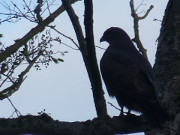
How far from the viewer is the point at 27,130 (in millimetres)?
3354

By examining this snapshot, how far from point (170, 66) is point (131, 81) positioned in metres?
0.44

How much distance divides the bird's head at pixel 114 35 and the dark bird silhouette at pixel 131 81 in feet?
1.53

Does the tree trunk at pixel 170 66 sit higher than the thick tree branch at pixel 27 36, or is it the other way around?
the thick tree branch at pixel 27 36

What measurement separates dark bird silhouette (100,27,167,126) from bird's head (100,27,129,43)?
0.47 meters

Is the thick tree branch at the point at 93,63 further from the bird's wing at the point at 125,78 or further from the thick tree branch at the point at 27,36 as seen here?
the thick tree branch at the point at 27,36

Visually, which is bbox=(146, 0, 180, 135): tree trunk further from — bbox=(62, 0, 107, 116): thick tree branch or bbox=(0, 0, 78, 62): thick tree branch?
bbox=(0, 0, 78, 62): thick tree branch

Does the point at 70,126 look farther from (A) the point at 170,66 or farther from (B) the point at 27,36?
(B) the point at 27,36

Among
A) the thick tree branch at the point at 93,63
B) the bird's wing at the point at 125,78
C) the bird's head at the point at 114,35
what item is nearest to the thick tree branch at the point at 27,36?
the bird's head at the point at 114,35

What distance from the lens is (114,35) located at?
670 centimetres

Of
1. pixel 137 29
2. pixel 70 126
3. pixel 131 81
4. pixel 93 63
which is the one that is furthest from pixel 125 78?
pixel 137 29

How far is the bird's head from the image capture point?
6.62m

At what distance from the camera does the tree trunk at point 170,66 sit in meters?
4.24

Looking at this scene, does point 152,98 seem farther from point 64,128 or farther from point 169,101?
point 64,128

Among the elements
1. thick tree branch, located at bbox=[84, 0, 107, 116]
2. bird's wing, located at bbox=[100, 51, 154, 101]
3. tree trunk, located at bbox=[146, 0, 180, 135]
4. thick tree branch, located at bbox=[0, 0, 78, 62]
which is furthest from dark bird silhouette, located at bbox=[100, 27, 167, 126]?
thick tree branch, located at bbox=[0, 0, 78, 62]
